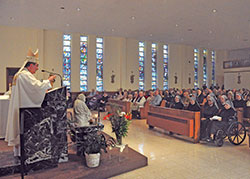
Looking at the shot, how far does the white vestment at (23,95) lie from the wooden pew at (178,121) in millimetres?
4302

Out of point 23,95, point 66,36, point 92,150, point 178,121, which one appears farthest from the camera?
point 66,36

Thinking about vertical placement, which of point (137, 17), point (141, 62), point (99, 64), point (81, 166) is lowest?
point (81, 166)

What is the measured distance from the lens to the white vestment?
3.35 meters

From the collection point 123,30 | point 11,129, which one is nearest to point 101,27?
point 123,30

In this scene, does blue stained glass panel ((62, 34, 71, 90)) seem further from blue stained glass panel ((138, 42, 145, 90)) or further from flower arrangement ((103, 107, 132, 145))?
flower arrangement ((103, 107, 132, 145))

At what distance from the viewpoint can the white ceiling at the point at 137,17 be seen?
9623mm

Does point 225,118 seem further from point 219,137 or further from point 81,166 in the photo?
point 81,166

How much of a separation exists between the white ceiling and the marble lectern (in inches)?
272

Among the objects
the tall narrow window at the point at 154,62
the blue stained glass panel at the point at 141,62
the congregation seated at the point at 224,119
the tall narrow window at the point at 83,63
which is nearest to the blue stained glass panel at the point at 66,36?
the tall narrow window at the point at 83,63

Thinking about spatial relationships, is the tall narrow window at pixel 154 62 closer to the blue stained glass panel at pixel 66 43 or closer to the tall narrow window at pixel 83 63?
the tall narrow window at pixel 83 63

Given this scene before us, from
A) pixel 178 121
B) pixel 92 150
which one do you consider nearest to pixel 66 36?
pixel 178 121

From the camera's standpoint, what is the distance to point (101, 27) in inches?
545

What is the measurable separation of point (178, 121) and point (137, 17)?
7127 millimetres

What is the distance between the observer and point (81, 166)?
13.0ft
